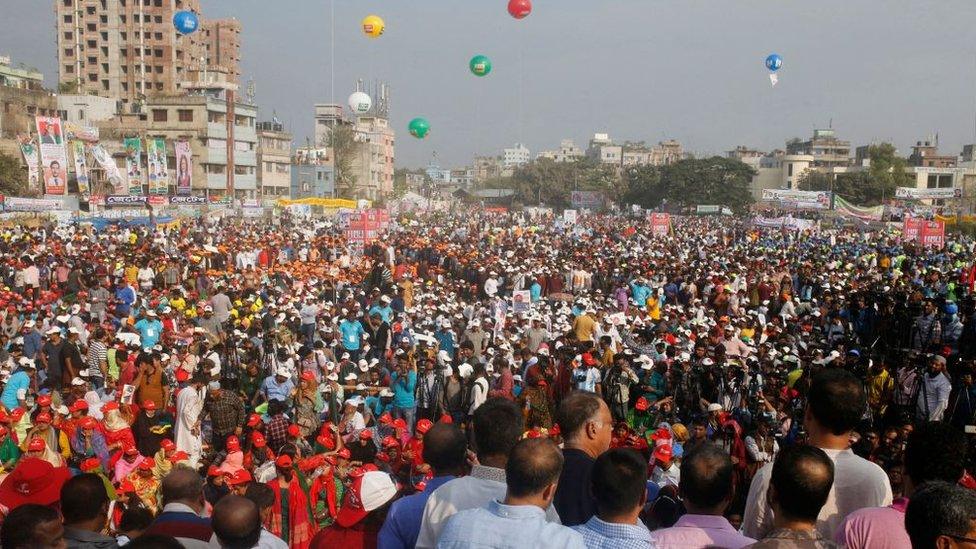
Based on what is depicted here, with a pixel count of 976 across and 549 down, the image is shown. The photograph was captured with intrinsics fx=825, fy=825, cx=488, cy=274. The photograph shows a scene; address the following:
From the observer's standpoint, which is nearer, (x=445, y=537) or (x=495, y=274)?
(x=445, y=537)

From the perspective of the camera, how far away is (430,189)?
108 m

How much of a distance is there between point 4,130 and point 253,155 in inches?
585

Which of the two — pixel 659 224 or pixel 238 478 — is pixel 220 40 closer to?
pixel 659 224

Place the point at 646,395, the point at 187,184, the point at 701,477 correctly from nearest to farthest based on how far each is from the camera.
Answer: the point at 701,477 → the point at 646,395 → the point at 187,184

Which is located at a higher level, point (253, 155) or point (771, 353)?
point (253, 155)

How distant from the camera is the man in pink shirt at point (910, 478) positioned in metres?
2.61

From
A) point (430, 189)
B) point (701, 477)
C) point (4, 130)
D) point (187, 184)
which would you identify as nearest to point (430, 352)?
point (701, 477)

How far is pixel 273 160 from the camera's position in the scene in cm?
6131

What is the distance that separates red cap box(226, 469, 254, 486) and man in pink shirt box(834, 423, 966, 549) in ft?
13.2

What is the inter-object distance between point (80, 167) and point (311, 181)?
32.6 m

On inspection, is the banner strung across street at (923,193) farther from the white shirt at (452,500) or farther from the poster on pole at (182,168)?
the white shirt at (452,500)

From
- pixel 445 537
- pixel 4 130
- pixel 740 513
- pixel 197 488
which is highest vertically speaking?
pixel 4 130

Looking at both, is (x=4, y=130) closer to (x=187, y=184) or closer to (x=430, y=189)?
(x=187, y=184)

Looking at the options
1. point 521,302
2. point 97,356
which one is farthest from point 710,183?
point 97,356
